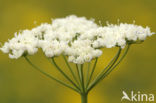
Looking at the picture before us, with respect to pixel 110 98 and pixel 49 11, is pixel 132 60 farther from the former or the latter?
pixel 49 11

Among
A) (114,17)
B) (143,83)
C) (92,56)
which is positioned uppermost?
(114,17)

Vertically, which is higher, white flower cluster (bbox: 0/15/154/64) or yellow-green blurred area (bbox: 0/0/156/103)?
yellow-green blurred area (bbox: 0/0/156/103)

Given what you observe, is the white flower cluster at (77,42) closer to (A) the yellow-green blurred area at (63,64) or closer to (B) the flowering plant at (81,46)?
(B) the flowering plant at (81,46)

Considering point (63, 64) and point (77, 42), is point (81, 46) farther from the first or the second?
point (63, 64)

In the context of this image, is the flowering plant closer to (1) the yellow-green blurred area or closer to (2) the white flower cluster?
(2) the white flower cluster

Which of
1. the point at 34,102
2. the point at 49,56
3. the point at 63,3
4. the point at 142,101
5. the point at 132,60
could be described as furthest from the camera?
the point at 63,3

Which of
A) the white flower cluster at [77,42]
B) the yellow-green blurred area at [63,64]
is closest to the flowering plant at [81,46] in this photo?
the white flower cluster at [77,42]

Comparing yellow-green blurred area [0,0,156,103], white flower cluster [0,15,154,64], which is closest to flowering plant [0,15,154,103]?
white flower cluster [0,15,154,64]

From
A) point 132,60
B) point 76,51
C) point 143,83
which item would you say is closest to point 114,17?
point 132,60
